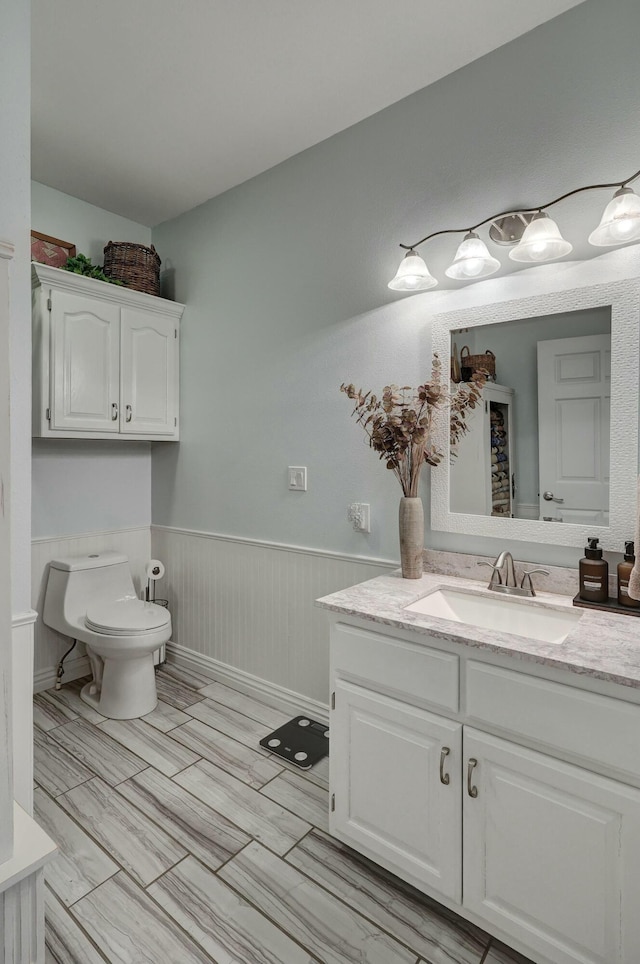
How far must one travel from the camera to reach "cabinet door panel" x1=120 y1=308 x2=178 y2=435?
2.74m

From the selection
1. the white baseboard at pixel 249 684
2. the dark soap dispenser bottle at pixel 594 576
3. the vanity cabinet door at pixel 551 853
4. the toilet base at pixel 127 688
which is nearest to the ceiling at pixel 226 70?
the dark soap dispenser bottle at pixel 594 576

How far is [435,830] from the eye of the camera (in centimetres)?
138

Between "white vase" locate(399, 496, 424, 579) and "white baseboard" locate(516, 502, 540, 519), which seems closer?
"white baseboard" locate(516, 502, 540, 519)

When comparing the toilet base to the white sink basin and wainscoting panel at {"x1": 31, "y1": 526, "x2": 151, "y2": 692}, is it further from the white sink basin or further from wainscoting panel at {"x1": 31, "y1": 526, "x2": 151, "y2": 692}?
the white sink basin

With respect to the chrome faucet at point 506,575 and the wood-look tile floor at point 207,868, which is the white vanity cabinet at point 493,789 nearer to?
the wood-look tile floor at point 207,868

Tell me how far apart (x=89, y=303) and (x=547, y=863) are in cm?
280

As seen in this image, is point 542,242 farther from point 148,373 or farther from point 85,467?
point 85,467

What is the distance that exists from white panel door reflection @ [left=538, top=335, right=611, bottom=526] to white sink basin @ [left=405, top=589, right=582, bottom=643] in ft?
1.02

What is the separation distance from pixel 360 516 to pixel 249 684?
1.16 metres

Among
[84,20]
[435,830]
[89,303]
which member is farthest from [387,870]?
[84,20]

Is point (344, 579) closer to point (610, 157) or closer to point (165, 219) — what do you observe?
point (610, 157)

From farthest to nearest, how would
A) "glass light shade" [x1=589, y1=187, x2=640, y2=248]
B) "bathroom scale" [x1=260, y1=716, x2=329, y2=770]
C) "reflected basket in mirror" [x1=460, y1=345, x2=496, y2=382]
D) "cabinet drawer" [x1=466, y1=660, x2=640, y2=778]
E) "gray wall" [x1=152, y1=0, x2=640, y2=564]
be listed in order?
"bathroom scale" [x1=260, y1=716, x2=329, y2=770] → "reflected basket in mirror" [x1=460, y1=345, x2=496, y2=382] → "gray wall" [x1=152, y1=0, x2=640, y2=564] → "glass light shade" [x1=589, y1=187, x2=640, y2=248] → "cabinet drawer" [x1=466, y1=660, x2=640, y2=778]

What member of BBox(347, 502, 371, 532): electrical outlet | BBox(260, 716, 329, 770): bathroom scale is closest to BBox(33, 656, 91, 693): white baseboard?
BBox(260, 716, 329, 770): bathroom scale

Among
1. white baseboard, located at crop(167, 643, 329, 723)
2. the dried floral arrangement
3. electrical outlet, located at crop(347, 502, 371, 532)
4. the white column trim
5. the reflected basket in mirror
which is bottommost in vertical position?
white baseboard, located at crop(167, 643, 329, 723)
